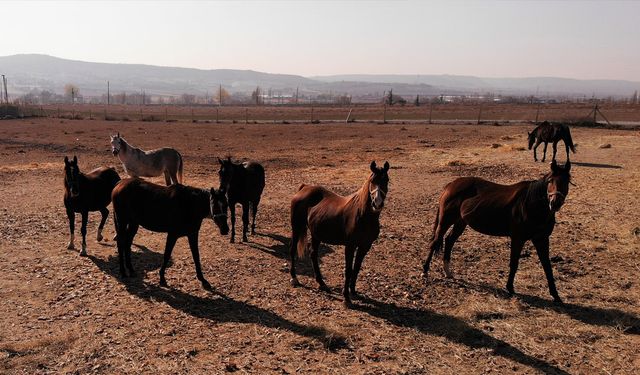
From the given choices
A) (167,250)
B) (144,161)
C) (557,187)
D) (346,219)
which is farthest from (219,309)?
(144,161)

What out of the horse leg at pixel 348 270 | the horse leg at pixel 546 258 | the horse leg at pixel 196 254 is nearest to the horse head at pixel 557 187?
the horse leg at pixel 546 258

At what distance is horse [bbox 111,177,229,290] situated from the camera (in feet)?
25.7

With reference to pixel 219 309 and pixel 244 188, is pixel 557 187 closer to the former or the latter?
pixel 219 309

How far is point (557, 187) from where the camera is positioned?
267 inches

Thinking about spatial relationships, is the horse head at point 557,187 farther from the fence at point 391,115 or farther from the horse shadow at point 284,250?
the fence at point 391,115

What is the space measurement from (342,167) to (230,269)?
39.3 feet

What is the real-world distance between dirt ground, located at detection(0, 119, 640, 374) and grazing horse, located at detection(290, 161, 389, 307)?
0.59 m

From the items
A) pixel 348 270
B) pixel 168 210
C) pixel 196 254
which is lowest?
pixel 196 254

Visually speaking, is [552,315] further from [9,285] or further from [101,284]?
[9,285]

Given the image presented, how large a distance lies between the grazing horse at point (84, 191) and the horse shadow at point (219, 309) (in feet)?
5.28

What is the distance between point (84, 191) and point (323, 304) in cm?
592

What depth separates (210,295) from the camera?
7.73 meters

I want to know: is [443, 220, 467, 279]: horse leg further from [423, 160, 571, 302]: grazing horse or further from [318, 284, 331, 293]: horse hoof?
[318, 284, 331, 293]: horse hoof

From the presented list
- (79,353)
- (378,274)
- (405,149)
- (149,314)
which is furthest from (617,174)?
(79,353)
